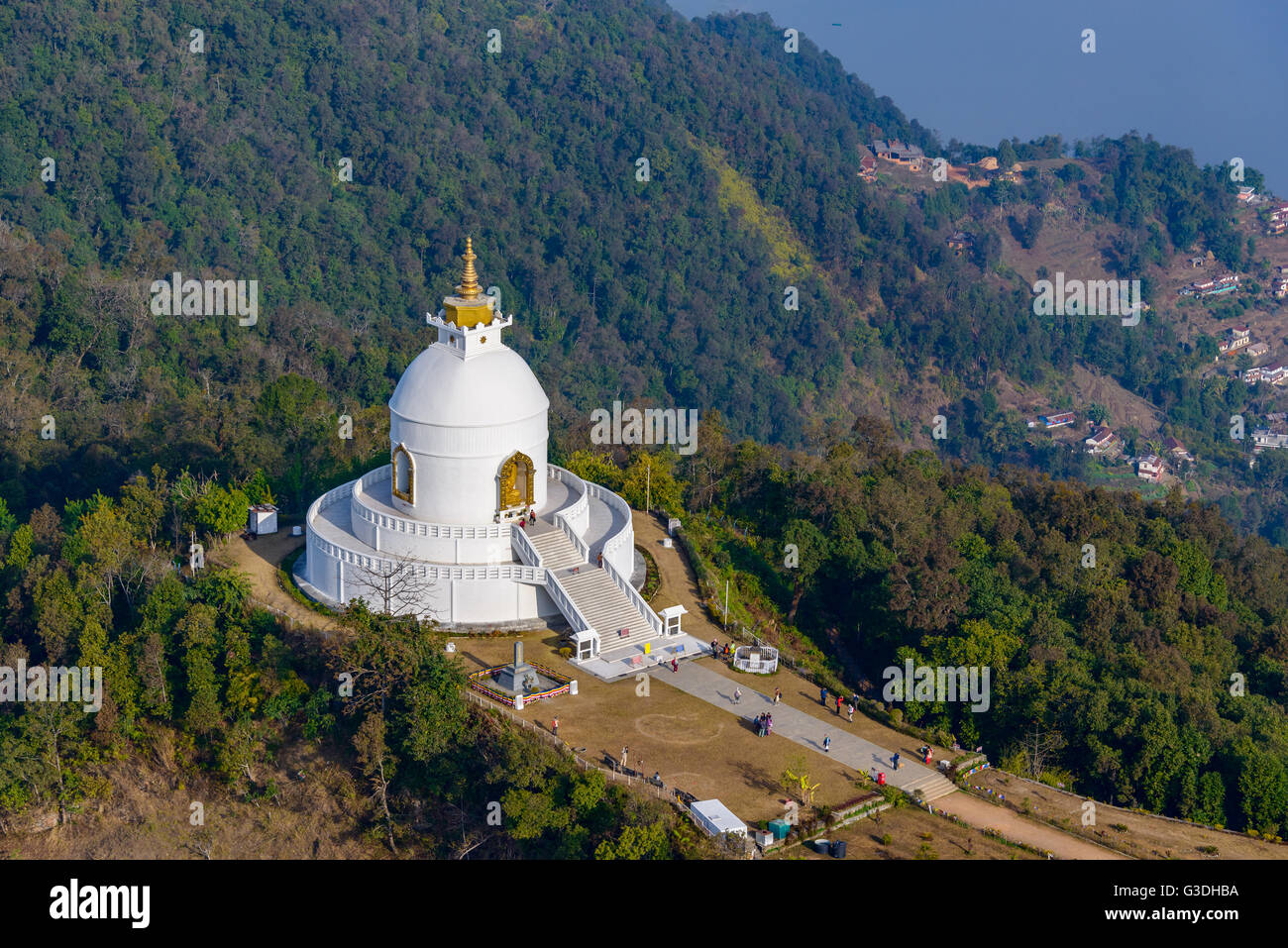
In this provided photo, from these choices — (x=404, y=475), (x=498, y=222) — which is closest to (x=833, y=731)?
(x=404, y=475)

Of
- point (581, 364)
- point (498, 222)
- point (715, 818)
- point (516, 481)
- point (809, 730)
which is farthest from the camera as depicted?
point (498, 222)

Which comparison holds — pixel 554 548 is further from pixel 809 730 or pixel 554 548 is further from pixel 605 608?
pixel 809 730

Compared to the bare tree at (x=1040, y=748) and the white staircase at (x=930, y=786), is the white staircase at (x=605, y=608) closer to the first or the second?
the white staircase at (x=930, y=786)

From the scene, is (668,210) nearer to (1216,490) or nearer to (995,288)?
(995,288)

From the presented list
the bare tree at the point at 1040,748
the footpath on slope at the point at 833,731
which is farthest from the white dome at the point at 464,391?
the bare tree at the point at 1040,748

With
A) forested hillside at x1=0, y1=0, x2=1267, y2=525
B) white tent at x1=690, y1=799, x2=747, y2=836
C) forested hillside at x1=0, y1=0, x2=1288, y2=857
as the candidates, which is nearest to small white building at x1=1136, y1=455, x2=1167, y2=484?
forested hillside at x1=0, y1=0, x2=1288, y2=857

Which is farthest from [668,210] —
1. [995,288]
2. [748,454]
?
[748,454]

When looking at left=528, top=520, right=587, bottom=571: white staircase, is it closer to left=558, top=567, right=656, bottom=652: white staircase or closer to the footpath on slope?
left=558, top=567, right=656, bottom=652: white staircase
